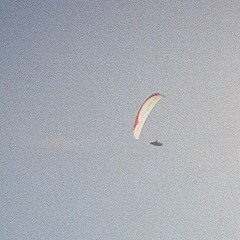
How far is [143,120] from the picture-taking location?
4703 centimetres

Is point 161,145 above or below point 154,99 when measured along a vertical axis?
below

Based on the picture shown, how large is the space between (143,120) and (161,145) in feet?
14.6

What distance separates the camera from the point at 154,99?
1768 inches

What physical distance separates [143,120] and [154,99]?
11.6ft

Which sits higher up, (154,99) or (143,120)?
(154,99)

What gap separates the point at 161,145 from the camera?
4438cm

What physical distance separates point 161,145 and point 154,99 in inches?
221
